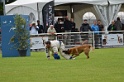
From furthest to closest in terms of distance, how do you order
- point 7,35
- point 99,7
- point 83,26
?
point 99,7
point 83,26
point 7,35

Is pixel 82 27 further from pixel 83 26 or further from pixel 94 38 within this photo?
pixel 94 38

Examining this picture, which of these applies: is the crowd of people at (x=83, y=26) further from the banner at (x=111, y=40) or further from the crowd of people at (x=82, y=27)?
the banner at (x=111, y=40)

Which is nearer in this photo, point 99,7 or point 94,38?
point 94,38

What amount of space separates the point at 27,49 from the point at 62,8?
17.6 metres

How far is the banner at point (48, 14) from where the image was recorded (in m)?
36.2

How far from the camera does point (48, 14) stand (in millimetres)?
36406

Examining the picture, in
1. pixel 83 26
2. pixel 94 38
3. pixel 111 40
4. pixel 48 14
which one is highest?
pixel 48 14

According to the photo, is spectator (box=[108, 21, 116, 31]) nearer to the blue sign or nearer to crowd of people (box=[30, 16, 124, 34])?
crowd of people (box=[30, 16, 124, 34])

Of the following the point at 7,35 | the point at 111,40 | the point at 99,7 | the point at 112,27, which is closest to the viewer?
the point at 7,35

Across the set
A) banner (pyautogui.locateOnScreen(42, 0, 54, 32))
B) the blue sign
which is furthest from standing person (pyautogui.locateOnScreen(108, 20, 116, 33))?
the blue sign

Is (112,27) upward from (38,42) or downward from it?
upward

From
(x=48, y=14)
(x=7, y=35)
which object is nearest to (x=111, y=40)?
(x=48, y=14)

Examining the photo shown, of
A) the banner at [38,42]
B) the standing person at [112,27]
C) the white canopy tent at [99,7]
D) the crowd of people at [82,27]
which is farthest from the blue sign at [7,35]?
the white canopy tent at [99,7]

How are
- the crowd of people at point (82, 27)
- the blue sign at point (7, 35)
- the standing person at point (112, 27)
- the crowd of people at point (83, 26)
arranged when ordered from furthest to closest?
the standing person at point (112, 27), the crowd of people at point (83, 26), the crowd of people at point (82, 27), the blue sign at point (7, 35)
